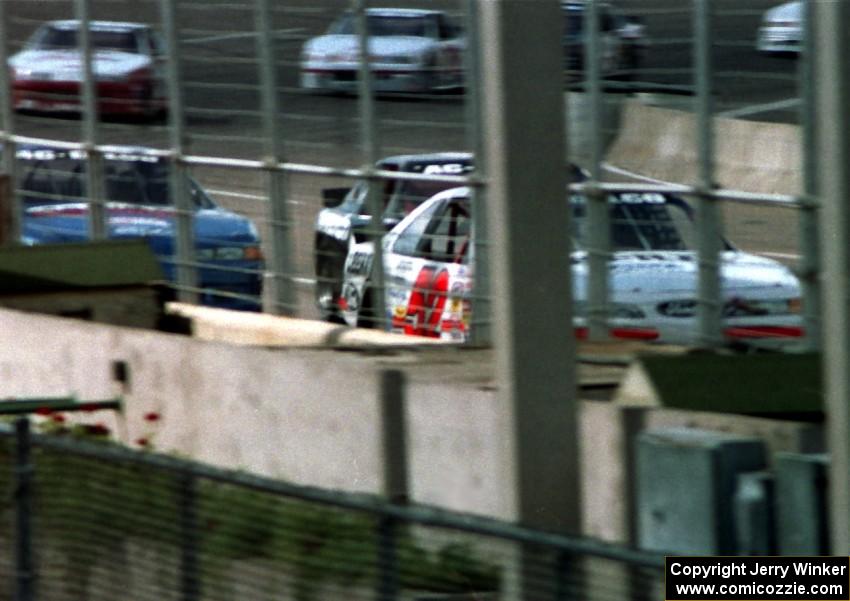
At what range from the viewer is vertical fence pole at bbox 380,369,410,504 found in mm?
8375

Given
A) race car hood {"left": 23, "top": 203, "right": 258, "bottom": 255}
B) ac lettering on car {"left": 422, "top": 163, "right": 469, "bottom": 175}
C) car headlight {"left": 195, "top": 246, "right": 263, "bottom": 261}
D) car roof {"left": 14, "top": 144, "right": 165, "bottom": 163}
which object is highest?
car roof {"left": 14, "top": 144, "right": 165, "bottom": 163}

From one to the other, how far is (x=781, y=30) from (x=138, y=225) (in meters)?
6.64

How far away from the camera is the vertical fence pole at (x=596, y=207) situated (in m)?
10.6

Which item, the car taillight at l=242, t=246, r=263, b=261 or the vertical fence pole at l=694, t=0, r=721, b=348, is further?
the car taillight at l=242, t=246, r=263, b=261

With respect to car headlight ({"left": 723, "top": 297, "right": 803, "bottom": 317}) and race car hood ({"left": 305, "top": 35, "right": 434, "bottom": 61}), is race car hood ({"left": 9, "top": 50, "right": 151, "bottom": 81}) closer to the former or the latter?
race car hood ({"left": 305, "top": 35, "right": 434, "bottom": 61})

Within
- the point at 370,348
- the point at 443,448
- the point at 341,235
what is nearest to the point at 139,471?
the point at 443,448

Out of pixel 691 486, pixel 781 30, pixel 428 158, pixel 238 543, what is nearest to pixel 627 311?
pixel 428 158

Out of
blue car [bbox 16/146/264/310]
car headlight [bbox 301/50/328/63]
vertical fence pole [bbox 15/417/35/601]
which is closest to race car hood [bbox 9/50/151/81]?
blue car [bbox 16/146/264/310]

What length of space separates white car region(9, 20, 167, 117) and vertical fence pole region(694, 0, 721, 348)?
5073mm

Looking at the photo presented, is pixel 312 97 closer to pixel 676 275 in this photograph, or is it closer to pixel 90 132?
pixel 90 132

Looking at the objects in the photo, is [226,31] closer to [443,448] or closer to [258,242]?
[258,242]

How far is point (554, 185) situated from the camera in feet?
20.9

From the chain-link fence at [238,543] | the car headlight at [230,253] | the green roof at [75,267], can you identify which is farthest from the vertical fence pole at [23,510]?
the car headlight at [230,253]

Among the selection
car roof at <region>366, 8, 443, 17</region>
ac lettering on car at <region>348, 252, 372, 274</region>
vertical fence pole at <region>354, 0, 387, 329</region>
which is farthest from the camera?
ac lettering on car at <region>348, 252, 372, 274</region>
